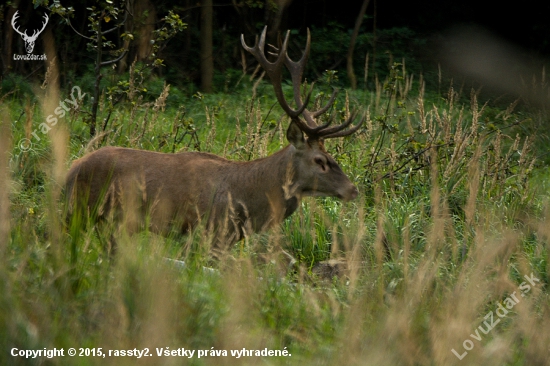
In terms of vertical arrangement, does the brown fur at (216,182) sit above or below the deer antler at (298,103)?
below

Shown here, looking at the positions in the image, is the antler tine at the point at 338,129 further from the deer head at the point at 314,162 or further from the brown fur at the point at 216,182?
the brown fur at the point at 216,182

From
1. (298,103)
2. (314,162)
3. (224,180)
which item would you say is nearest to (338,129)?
(314,162)

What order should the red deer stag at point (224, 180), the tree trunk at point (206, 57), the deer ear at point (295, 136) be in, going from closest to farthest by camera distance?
the red deer stag at point (224, 180)
the deer ear at point (295, 136)
the tree trunk at point (206, 57)

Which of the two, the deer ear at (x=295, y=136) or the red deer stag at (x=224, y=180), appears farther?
the deer ear at (x=295, y=136)

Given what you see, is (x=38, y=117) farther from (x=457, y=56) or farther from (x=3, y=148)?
(x=457, y=56)

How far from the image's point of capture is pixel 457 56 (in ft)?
59.7

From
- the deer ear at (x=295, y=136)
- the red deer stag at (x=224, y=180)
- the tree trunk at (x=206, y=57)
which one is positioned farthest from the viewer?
the tree trunk at (x=206, y=57)

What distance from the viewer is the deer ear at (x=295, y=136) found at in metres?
6.59

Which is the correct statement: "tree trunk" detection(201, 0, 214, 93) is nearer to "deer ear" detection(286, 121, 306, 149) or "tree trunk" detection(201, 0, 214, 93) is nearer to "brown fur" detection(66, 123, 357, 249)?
"brown fur" detection(66, 123, 357, 249)

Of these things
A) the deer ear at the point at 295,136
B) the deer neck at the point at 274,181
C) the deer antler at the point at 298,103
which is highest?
the deer antler at the point at 298,103

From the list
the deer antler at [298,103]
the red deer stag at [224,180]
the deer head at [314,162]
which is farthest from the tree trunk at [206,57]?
the deer head at [314,162]

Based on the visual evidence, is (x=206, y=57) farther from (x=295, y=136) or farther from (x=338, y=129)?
(x=338, y=129)

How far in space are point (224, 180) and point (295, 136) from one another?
70 cm

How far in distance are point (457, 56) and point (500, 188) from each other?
11.0 meters
